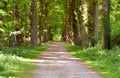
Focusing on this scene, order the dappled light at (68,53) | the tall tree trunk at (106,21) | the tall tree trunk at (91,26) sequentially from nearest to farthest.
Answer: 1. the dappled light at (68,53)
2. the tall tree trunk at (106,21)
3. the tall tree trunk at (91,26)

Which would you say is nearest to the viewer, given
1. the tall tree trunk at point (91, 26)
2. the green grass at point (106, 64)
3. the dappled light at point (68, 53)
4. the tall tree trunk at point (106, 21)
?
the green grass at point (106, 64)

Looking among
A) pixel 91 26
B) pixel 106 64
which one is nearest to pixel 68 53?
pixel 91 26

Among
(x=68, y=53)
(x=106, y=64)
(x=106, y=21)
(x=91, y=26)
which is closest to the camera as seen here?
(x=106, y=64)

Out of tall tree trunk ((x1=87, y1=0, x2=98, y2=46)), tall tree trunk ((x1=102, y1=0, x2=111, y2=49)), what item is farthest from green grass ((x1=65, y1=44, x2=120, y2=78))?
tall tree trunk ((x1=87, y1=0, x2=98, y2=46))

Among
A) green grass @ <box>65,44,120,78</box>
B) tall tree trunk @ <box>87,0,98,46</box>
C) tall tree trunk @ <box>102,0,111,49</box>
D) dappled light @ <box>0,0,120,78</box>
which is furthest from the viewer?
tall tree trunk @ <box>87,0,98,46</box>

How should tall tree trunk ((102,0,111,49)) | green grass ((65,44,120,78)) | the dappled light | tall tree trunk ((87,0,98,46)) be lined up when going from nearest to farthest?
green grass ((65,44,120,78)) → the dappled light → tall tree trunk ((102,0,111,49)) → tall tree trunk ((87,0,98,46))

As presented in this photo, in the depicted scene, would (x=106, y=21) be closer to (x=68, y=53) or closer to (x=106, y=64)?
(x=68, y=53)

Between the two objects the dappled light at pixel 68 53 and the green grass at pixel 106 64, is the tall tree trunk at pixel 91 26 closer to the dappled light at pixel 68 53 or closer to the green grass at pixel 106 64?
the dappled light at pixel 68 53

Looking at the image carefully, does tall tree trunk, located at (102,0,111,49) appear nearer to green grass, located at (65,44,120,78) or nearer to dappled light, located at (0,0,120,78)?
dappled light, located at (0,0,120,78)

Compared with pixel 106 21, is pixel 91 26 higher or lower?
lower

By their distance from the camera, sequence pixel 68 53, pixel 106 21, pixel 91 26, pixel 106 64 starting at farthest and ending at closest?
pixel 91 26 < pixel 68 53 < pixel 106 21 < pixel 106 64

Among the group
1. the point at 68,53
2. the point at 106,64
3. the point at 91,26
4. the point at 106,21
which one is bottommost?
the point at 68,53

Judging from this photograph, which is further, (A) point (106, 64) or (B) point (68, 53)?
(B) point (68, 53)

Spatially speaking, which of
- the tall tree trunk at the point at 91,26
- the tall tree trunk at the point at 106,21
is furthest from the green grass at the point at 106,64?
the tall tree trunk at the point at 91,26
